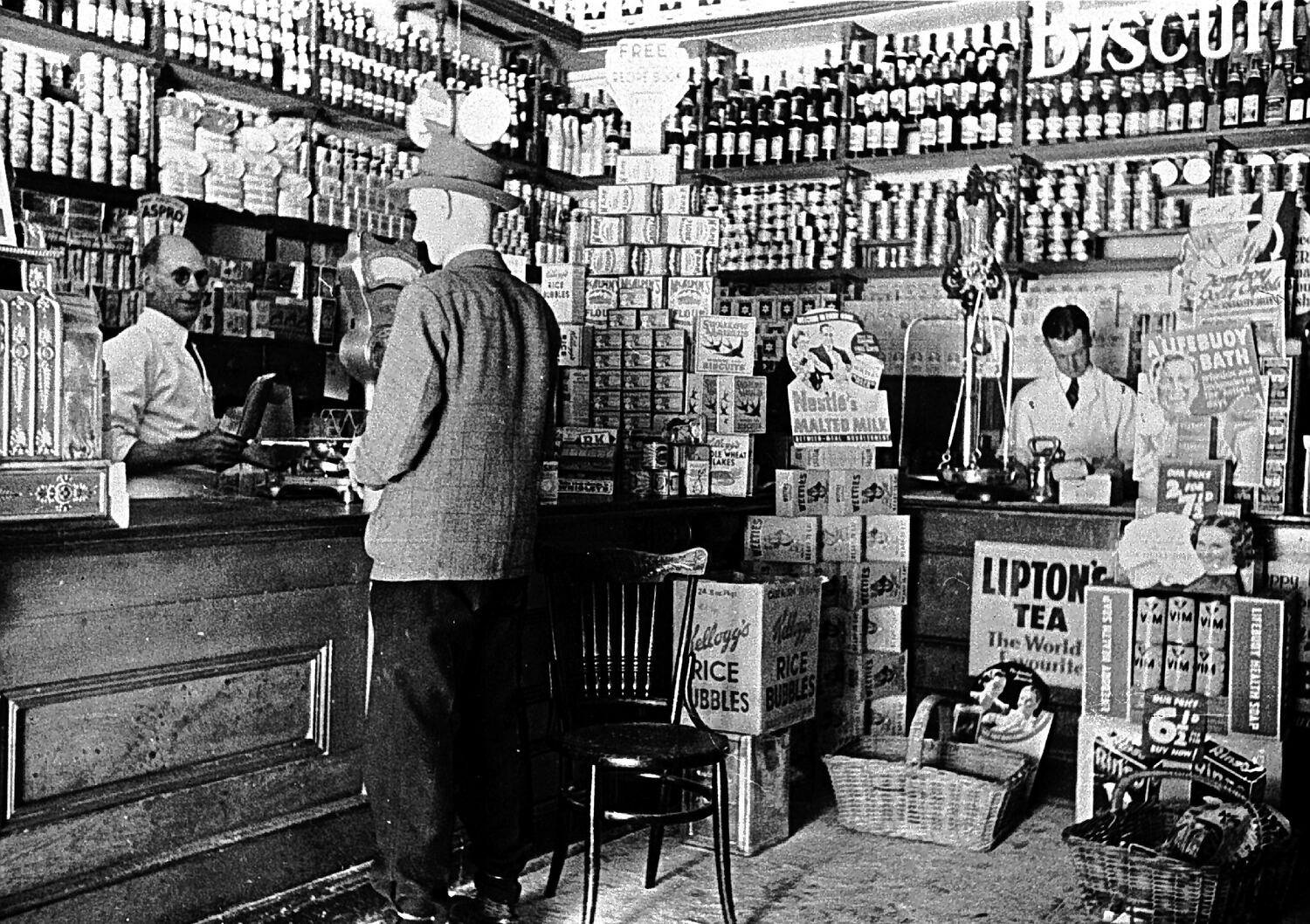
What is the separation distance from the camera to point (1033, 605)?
4.28 metres

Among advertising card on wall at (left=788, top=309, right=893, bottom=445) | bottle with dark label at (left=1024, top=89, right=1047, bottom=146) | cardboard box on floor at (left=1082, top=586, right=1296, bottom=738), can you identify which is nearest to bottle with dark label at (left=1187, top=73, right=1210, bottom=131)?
bottle with dark label at (left=1024, top=89, right=1047, bottom=146)

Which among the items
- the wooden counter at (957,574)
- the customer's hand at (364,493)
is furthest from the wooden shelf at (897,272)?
the customer's hand at (364,493)

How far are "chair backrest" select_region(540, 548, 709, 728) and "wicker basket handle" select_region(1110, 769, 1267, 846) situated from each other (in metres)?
1.13

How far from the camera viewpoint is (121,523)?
2.58m

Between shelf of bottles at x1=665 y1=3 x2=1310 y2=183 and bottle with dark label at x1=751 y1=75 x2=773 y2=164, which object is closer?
shelf of bottles at x1=665 y1=3 x2=1310 y2=183

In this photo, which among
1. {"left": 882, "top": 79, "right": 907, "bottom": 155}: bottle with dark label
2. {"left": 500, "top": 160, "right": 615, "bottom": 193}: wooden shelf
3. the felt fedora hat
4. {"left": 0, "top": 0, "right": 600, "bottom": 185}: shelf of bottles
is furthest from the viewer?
{"left": 500, "top": 160, "right": 615, "bottom": 193}: wooden shelf

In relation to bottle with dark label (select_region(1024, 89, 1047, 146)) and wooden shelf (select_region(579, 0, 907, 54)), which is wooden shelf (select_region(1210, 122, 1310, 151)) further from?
wooden shelf (select_region(579, 0, 907, 54))

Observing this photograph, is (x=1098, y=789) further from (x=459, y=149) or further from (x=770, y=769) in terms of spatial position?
(x=459, y=149)

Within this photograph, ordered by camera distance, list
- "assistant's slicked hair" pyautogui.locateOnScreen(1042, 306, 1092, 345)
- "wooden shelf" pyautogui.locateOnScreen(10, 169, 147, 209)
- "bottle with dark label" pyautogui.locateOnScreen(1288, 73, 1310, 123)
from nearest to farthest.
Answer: "wooden shelf" pyautogui.locateOnScreen(10, 169, 147, 209) → "assistant's slicked hair" pyautogui.locateOnScreen(1042, 306, 1092, 345) → "bottle with dark label" pyautogui.locateOnScreen(1288, 73, 1310, 123)

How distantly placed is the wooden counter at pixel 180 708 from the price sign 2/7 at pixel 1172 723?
1997 mm

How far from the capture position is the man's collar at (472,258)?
2812 mm

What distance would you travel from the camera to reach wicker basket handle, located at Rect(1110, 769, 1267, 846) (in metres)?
3.20

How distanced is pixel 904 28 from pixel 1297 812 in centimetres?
442

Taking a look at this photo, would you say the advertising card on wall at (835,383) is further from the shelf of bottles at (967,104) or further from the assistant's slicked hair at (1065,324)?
the shelf of bottles at (967,104)
